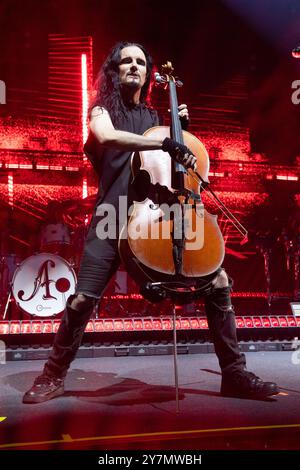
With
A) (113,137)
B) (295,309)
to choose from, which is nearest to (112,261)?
(113,137)

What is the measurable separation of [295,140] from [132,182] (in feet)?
22.1

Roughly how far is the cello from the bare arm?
0.40ft

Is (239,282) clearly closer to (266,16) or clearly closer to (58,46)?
(266,16)

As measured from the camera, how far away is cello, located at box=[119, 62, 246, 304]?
96.0 inches

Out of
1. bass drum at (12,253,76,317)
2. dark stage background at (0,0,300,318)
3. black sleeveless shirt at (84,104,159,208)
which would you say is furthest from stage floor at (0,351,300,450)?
dark stage background at (0,0,300,318)

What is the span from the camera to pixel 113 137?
8.58ft

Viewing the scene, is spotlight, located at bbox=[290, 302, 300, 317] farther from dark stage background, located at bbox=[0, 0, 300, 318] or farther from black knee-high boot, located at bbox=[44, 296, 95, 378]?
black knee-high boot, located at bbox=[44, 296, 95, 378]

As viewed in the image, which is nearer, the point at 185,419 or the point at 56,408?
the point at 185,419

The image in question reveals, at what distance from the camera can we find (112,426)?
215cm

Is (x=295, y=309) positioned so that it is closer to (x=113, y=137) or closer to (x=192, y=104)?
(x=113, y=137)

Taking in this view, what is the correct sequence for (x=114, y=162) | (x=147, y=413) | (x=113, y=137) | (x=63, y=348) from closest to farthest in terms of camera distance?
(x=147, y=413) < (x=113, y=137) < (x=63, y=348) < (x=114, y=162)

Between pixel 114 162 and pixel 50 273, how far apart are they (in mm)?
3086
